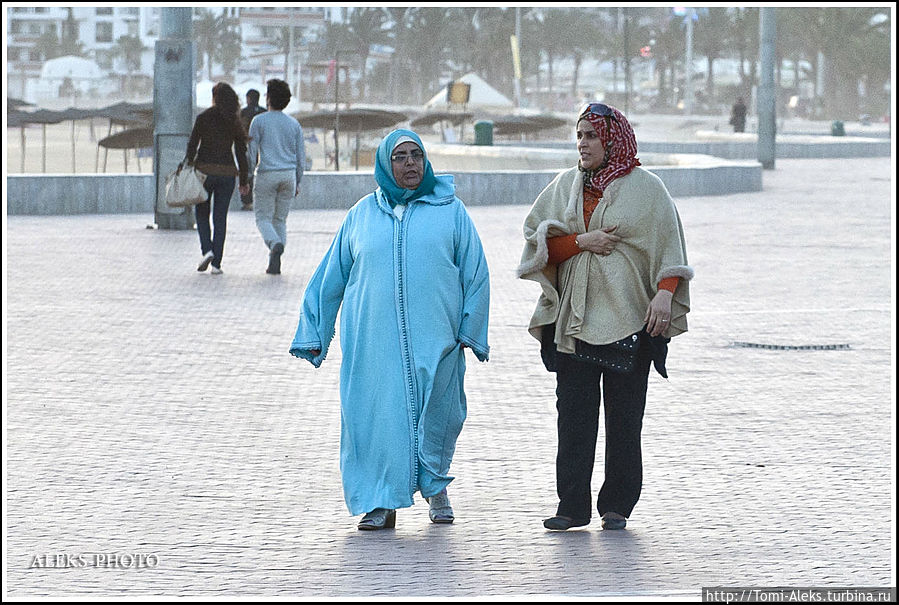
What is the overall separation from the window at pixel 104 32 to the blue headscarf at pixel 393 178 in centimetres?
15138

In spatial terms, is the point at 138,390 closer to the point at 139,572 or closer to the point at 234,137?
the point at 139,572

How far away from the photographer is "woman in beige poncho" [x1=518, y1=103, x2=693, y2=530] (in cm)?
530

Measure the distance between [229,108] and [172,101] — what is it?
495 centimetres

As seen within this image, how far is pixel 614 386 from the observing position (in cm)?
544

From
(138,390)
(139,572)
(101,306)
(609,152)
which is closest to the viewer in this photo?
(139,572)

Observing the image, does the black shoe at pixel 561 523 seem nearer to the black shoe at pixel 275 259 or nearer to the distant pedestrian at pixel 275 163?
the distant pedestrian at pixel 275 163

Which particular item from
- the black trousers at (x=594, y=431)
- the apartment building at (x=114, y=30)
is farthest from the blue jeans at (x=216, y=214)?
the apartment building at (x=114, y=30)

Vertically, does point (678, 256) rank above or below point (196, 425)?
above

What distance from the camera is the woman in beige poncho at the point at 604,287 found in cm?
530

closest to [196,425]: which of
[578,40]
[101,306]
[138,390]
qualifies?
[138,390]

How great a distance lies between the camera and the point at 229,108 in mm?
13211

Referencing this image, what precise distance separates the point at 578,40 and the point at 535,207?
117 metres

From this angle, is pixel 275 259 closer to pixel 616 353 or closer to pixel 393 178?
pixel 393 178

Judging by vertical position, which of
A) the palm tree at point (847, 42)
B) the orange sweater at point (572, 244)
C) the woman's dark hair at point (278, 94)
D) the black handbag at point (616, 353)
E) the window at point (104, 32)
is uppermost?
the window at point (104, 32)
